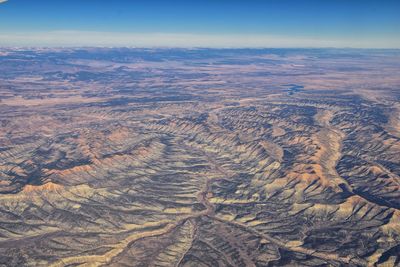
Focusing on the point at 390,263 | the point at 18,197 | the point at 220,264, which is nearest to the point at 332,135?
the point at 390,263

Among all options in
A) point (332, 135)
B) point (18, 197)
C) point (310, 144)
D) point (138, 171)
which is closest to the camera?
point (18, 197)

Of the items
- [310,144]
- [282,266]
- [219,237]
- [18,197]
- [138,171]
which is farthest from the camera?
[310,144]

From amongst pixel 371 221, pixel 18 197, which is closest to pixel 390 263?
pixel 371 221

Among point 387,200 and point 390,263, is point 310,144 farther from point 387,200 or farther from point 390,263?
point 390,263

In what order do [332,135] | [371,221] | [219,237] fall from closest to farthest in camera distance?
[219,237] → [371,221] → [332,135]

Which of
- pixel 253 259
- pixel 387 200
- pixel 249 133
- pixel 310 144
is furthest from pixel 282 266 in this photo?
pixel 249 133

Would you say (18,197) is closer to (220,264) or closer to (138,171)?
(138,171)

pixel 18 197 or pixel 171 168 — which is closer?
pixel 18 197

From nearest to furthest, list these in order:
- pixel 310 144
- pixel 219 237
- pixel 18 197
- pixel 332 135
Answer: pixel 219 237
pixel 18 197
pixel 310 144
pixel 332 135

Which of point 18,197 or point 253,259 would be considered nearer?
point 253,259
